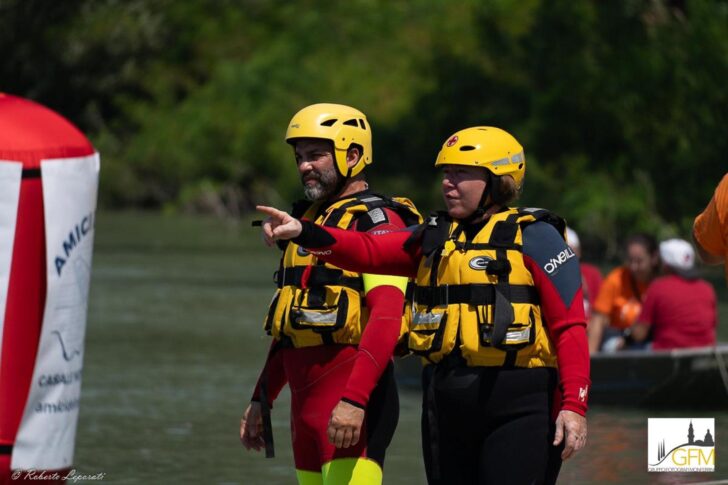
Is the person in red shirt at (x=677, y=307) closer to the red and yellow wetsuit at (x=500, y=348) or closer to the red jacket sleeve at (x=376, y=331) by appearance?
the red jacket sleeve at (x=376, y=331)

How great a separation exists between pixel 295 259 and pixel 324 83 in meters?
70.2

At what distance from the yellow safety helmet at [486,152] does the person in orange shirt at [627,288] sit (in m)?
8.04

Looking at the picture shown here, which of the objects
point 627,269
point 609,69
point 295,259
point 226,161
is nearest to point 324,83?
point 226,161

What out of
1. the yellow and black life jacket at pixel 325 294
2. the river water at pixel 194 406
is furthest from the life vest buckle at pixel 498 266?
the river water at pixel 194 406

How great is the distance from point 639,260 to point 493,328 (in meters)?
8.50

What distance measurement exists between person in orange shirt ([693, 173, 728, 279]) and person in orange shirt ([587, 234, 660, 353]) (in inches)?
282

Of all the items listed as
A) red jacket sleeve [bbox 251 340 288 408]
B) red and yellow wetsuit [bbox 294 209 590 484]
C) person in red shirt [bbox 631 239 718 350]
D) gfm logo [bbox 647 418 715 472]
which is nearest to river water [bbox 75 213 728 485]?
gfm logo [bbox 647 418 715 472]

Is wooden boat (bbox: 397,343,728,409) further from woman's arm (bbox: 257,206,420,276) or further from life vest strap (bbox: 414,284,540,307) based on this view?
life vest strap (bbox: 414,284,540,307)

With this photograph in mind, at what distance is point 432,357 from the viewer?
5793mm

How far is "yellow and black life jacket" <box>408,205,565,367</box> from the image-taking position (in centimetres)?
570

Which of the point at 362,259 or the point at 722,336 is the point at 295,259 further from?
the point at 722,336

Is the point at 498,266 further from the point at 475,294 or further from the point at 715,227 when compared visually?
the point at 715,227

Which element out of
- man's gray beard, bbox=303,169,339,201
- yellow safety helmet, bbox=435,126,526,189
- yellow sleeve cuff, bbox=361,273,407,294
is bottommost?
yellow sleeve cuff, bbox=361,273,407,294

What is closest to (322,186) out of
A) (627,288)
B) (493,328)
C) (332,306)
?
(332,306)
